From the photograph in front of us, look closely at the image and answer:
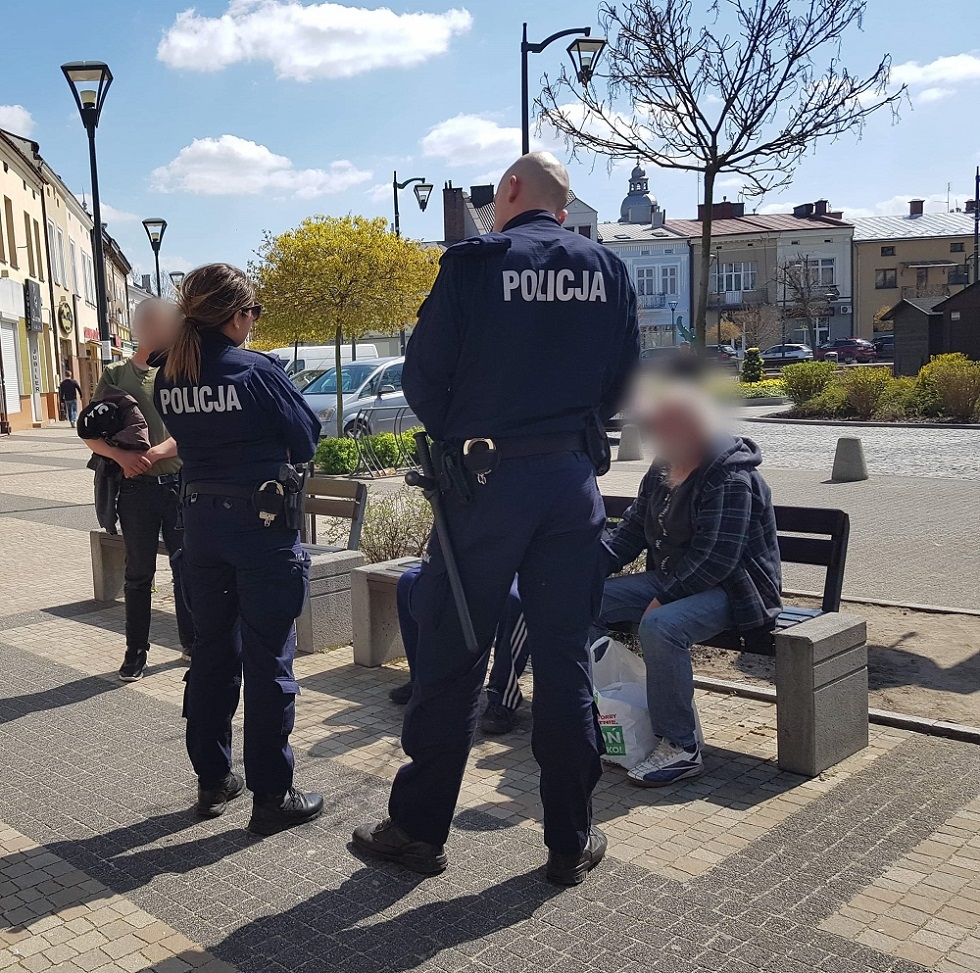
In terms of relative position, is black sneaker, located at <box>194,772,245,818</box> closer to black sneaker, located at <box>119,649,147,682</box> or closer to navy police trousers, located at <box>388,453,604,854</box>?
navy police trousers, located at <box>388,453,604,854</box>

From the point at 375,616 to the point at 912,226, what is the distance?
80.9 metres

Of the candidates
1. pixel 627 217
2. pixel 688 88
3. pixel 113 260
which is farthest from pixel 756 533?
pixel 627 217

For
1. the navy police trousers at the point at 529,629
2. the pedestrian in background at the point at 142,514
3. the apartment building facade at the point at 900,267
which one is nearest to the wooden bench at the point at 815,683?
the navy police trousers at the point at 529,629

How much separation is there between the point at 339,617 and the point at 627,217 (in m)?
73.9

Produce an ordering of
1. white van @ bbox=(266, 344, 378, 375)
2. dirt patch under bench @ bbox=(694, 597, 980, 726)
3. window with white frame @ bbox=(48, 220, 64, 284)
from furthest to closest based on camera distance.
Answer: window with white frame @ bbox=(48, 220, 64, 284), white van @ bbox=(266, 344, 378, 375), dirt patch under bench @ bbox=(694, 597, 980, 726)

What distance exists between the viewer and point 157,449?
5.36m

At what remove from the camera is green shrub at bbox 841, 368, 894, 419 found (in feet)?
73.2

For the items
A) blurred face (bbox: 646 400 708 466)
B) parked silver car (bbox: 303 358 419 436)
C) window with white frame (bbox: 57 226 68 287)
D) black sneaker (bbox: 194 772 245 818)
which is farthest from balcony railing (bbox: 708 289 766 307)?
black sneaker (bbox: 194 772 245 818)

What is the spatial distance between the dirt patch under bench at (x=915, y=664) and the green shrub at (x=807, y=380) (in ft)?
60.5

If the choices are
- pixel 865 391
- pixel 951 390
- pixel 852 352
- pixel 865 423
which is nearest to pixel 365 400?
pixel 865 423

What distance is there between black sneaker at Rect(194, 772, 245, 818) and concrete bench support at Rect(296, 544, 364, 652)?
210cm

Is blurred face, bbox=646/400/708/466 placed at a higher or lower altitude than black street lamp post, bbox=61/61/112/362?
lower

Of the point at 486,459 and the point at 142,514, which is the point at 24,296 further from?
the point at 486,459

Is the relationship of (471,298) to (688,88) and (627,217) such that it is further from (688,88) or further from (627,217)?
(627,217)
